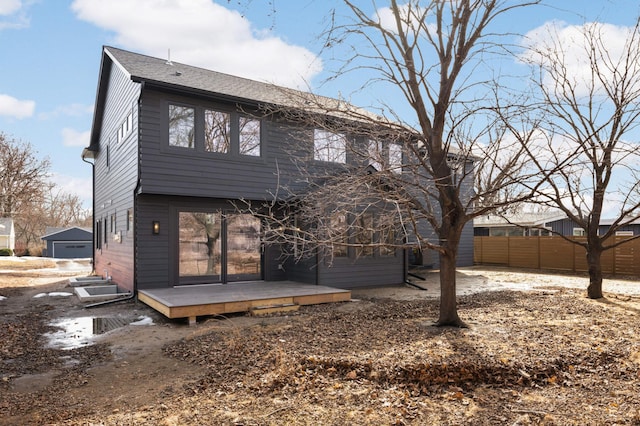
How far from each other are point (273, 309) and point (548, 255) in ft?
44.3

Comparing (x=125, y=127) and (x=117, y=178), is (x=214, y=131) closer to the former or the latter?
(x=125, y=127)

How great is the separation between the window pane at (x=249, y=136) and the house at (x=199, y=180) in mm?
27

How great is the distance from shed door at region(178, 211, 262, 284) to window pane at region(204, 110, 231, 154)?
1.61 m

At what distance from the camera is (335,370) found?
4.37 metres

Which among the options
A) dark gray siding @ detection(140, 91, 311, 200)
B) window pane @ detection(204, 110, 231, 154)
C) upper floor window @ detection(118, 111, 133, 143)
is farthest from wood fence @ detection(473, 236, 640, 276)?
upper floor window @ detection(118, 111, 133, 143)

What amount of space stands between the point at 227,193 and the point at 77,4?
479 cm

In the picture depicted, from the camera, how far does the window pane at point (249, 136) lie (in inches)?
417

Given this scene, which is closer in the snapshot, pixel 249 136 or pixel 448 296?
pixel 448 296

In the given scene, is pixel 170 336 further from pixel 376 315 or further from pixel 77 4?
pixel 77 4

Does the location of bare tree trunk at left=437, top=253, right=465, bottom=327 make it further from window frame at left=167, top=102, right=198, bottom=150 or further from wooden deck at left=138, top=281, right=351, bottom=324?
window frame at left=167, top=102, right=198, bottom=150

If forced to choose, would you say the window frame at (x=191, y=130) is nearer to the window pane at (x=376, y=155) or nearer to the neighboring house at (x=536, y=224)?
the window pane at (x=376, y=155)

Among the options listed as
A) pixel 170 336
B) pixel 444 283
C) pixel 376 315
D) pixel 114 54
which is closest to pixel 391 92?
pixel 444 283

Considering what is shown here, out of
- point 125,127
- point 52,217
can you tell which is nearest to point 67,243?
point 52,217

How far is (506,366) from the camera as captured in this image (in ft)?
14.3
